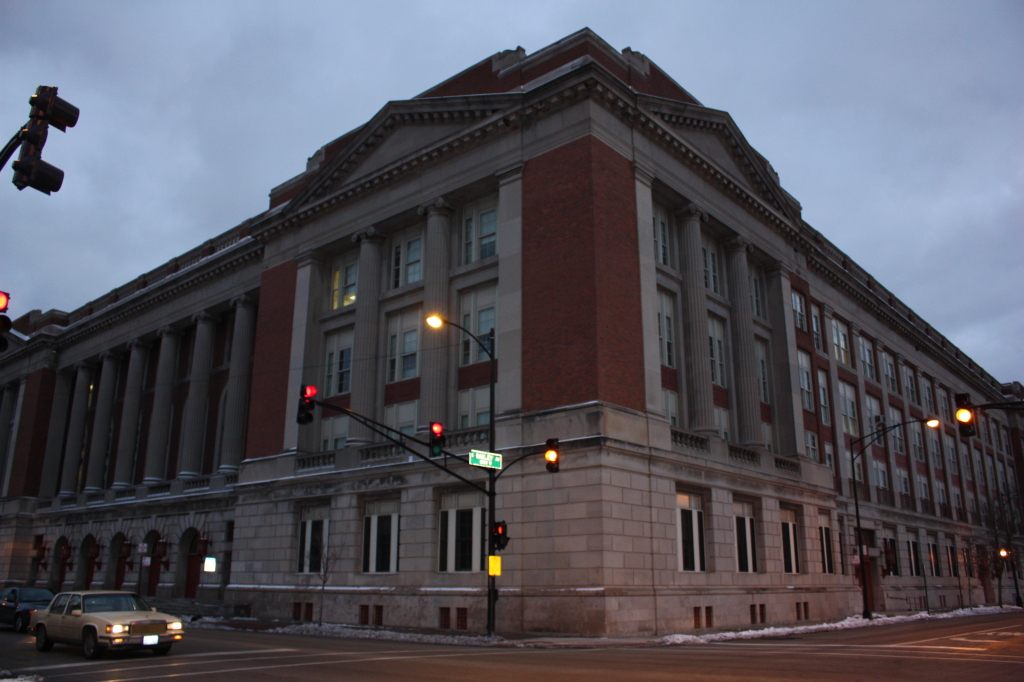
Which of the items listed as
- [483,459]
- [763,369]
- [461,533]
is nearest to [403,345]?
[461,533]

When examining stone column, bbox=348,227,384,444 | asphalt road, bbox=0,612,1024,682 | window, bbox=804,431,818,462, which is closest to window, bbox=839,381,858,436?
window, bbox=804,431,818,462

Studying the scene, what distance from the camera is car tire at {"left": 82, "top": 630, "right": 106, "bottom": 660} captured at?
19.2 metres

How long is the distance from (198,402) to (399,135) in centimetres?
2407

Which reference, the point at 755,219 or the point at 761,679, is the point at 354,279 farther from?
the point at 761,679

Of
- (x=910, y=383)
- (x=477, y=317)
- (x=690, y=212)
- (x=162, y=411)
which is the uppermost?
(x=690, y=212)

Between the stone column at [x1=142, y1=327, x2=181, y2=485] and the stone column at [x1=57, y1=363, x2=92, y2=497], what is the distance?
986 centimetres

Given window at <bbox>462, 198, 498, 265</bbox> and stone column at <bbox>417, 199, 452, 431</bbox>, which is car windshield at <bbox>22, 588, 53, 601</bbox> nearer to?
stone column at <bbox>417, 199, 452, 431</bbox>

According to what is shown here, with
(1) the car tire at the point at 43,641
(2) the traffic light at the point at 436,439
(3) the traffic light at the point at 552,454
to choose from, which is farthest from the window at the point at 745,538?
(1) the car tire at the point at 43,641

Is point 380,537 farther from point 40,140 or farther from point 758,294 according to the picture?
point 40,140

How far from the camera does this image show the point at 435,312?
120ft

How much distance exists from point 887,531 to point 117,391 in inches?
2258

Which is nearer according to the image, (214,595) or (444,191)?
(444,191)

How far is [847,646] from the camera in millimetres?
23969

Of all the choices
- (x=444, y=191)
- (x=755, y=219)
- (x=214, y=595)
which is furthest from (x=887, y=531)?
(x=214, y=595)
